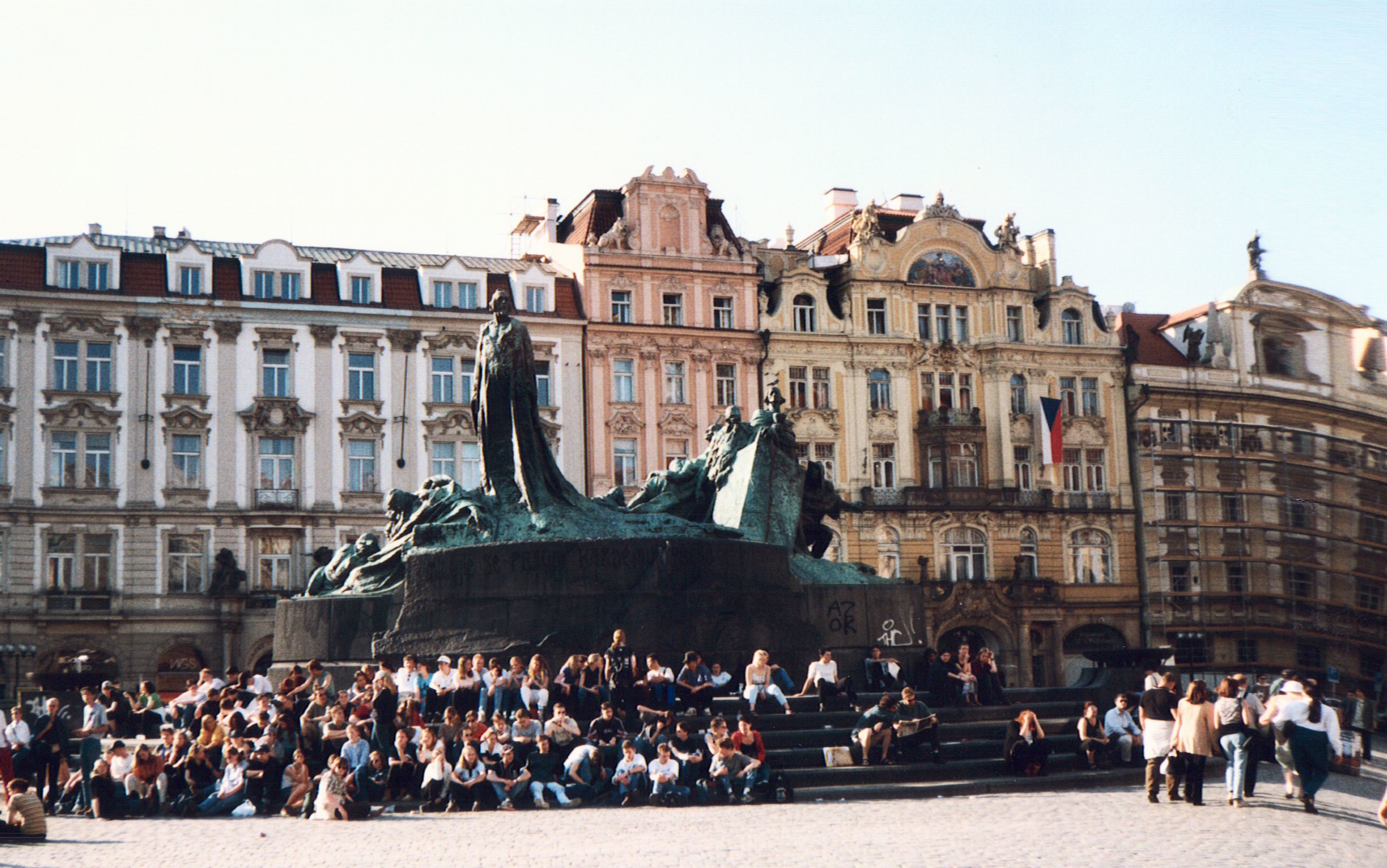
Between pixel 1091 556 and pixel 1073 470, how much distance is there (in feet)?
8.47

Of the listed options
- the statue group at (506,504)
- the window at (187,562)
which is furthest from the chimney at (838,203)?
the statue group at (506,504)

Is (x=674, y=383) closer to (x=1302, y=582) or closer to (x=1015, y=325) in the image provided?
(x=1015, y=325)

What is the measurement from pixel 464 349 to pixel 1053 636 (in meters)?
18.3

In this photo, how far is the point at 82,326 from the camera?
41.4 m

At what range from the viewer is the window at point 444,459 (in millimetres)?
43875

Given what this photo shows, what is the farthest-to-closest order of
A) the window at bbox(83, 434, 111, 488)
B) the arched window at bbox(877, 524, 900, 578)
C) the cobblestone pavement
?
the arched window at bbox(877, 524, 900, 578) < the window at bbox(83, 434, 111, 488) < the cobblestone pavement

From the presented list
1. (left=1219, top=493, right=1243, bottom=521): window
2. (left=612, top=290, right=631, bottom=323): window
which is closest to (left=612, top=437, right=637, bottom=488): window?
(left=612, top=290, right=631, bottom=323): window

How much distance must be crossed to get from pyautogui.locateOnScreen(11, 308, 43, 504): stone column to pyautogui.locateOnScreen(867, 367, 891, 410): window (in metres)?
22.0

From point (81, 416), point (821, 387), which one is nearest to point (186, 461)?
point (81, 416)

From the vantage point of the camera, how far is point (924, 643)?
1959 centimetres

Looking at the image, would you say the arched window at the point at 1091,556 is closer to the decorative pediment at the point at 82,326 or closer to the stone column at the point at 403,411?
→ the stone column at the point at 403,411

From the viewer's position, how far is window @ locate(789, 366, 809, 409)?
4781cm

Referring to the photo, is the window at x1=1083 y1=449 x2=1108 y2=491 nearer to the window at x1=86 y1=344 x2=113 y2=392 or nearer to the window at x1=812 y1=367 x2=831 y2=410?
the window at x1=812 y1=367 x2=831 y2=410

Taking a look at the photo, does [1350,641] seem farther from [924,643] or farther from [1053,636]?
[924,643]
